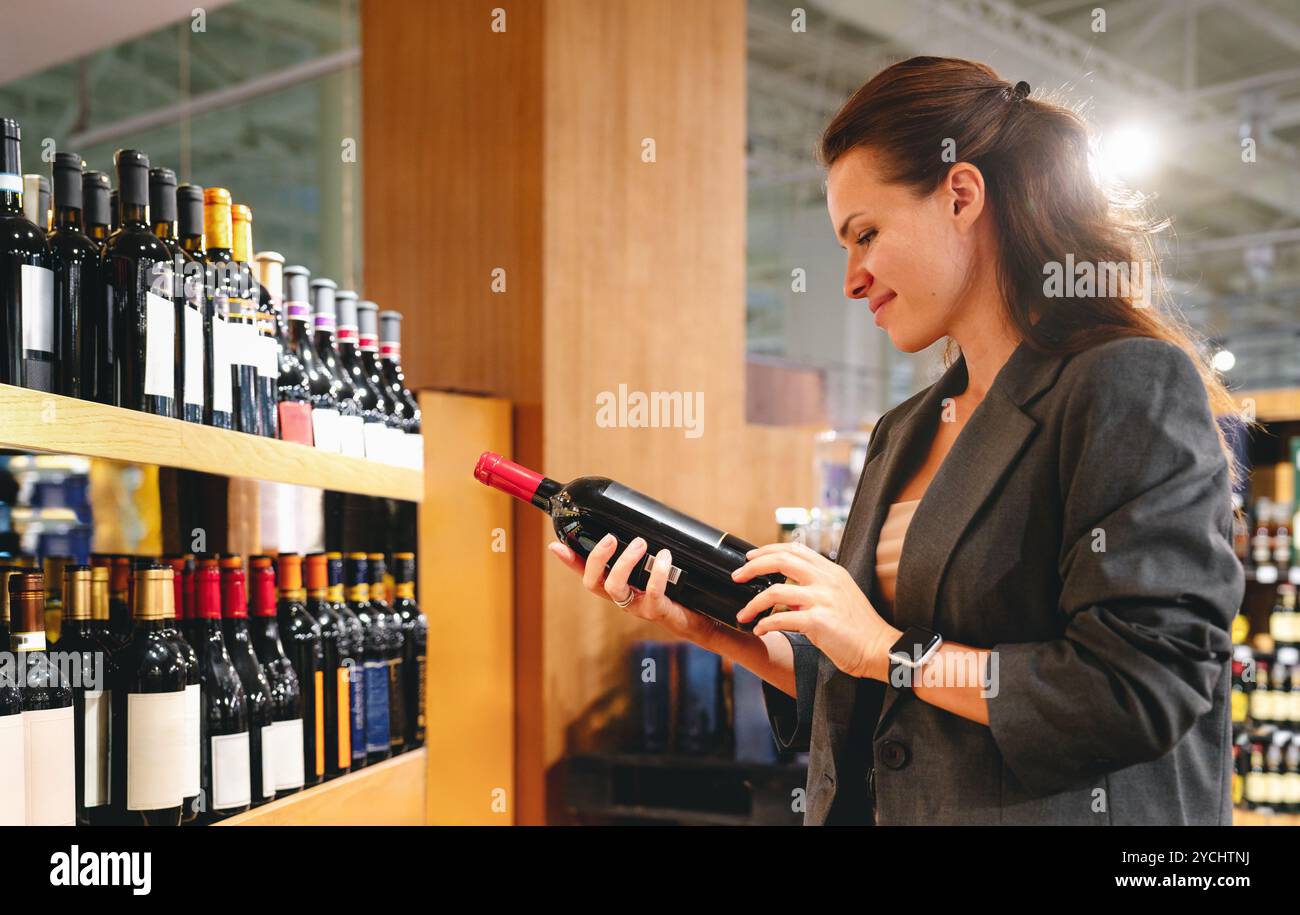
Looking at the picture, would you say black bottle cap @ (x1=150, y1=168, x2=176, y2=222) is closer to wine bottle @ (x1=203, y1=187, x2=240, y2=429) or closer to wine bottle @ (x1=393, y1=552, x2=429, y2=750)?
wine bottle @ (x1=203, y1=187, x2=240, y2=429)

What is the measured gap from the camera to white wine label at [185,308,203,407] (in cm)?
161

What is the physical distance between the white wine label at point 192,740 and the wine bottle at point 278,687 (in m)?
0.27

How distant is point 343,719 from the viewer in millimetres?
2107

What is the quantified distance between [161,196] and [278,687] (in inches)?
33.0

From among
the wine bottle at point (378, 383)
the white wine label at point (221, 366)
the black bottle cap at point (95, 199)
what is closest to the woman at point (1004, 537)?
the white wine label at point (221, 366)

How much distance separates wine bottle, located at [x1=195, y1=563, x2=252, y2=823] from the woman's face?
1116 millimetres

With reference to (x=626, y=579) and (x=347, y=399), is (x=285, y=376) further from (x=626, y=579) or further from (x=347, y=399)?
(x=626, y=579)

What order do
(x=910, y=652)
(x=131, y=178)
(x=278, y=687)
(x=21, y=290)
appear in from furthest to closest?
(x=278, y=687)
(x=131, y=178)
(x=21, y=290)
(x=910, y=652)

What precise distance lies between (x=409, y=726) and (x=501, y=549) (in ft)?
2.91

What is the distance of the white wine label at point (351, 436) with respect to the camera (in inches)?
85.9

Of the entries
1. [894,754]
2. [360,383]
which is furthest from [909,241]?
[360,383]

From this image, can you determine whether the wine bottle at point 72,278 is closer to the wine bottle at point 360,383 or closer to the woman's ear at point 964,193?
the wine bottle at point 360,383

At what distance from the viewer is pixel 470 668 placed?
3.16 meters
